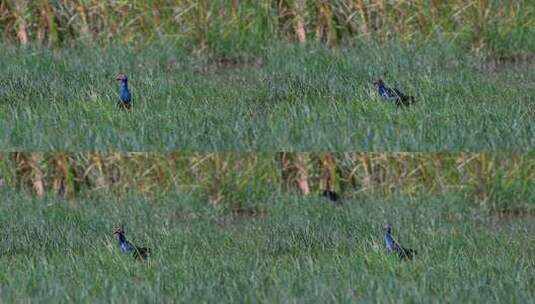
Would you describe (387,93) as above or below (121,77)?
below

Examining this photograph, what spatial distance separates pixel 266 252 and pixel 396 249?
2.15ft

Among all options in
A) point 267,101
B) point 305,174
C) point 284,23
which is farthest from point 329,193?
point 284,23

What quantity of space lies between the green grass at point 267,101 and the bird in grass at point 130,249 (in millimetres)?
505

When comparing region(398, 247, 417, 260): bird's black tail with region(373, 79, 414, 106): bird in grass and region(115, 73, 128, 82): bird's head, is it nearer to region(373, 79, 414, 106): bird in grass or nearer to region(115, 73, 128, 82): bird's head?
region(373, 79, 414, 106): bird in grass

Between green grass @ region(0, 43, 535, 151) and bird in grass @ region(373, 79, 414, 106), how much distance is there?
7cm

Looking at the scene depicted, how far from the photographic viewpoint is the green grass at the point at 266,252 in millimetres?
7477

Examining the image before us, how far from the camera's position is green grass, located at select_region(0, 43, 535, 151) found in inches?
329

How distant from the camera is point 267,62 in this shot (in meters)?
9.27

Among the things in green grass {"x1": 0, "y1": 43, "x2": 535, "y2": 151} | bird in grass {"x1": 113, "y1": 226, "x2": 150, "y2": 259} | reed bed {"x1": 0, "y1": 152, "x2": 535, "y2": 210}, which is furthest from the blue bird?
bird in grass {"x1": 113, "y1": 226, "x2": 150, "y2": 259}

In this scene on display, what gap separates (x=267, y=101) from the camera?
873 centimetres

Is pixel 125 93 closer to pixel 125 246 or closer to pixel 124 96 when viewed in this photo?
pixel 124 96

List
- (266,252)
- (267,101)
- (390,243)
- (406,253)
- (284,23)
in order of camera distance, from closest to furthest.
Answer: (406,253) < (390,243) < (266,252) < (267,101) < (284,23)

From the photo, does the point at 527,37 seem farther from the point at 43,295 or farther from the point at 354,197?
the point at 43,295

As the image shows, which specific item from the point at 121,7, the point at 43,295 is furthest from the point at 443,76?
the point at 43,295
